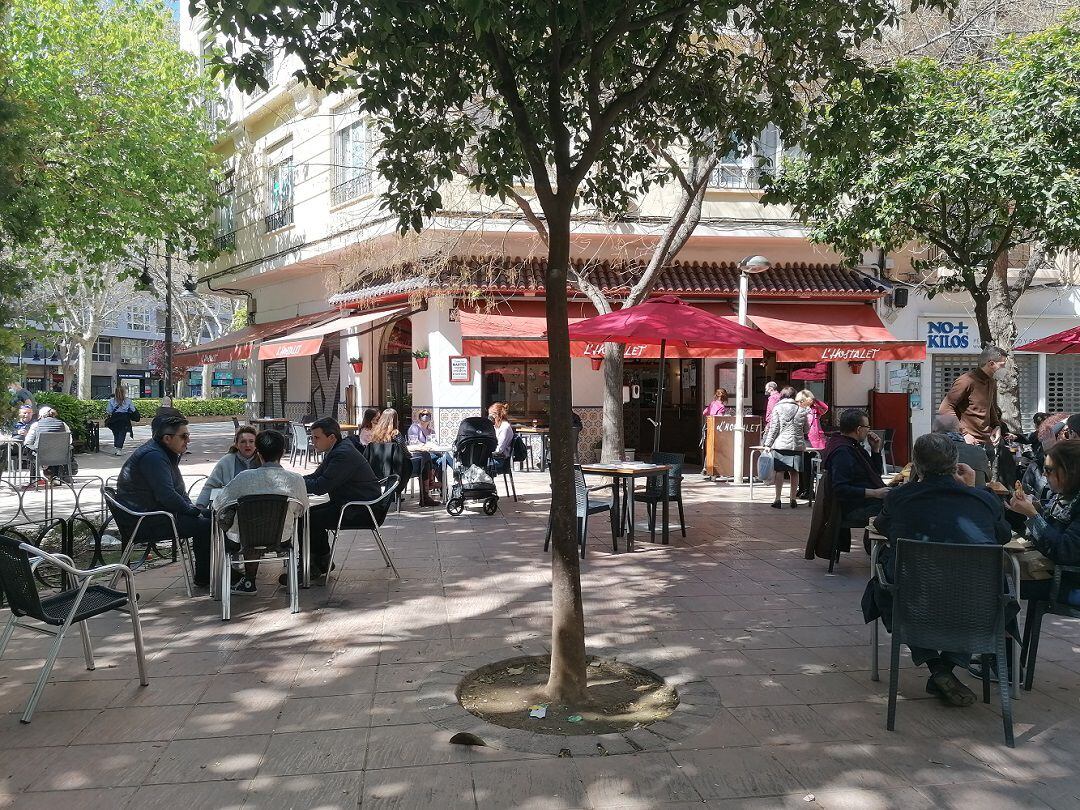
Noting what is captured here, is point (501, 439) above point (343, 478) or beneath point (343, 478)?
above

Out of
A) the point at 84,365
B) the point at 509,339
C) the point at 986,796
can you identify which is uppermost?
the point at 84,365

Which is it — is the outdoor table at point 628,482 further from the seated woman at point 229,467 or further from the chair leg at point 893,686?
the chair leg at point 893,686

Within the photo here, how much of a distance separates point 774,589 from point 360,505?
3284mm

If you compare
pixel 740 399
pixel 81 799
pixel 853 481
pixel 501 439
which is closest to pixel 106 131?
pixel 501 439

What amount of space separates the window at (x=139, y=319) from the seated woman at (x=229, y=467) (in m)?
64.2

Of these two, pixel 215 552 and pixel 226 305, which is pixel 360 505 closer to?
pixel 215 552

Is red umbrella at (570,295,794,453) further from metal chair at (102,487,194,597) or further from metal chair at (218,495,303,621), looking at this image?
metal chair at (102,487,194,597)

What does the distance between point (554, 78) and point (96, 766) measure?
12.7 ft

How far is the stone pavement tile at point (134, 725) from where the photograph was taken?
3785mm

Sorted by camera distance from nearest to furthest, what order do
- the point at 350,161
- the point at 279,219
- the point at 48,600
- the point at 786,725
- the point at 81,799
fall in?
the point at 81,799 → the point at 786,725 → the point at 48,600 → the point at 350,161 → the point at 279,219

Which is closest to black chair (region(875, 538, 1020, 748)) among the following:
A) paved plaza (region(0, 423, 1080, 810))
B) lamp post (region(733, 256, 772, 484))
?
paved plaza (region(0, 423, 1080, 810))

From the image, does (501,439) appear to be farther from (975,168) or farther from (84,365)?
(84,365)

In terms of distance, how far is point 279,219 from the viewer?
19422 mm

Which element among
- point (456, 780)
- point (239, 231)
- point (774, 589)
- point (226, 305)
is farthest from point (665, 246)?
point (226, 305)
